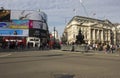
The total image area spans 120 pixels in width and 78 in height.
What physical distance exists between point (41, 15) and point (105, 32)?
64977 millimetres

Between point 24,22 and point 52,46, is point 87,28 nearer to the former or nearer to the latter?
point 24,22

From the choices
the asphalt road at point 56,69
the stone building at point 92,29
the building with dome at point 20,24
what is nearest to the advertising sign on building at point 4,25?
the building with dome at point 20,24

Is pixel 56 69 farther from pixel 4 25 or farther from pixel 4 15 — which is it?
pixel 4 25

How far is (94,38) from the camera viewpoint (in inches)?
6954

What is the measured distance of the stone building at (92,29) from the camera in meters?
169

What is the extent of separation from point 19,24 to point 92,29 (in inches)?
2576

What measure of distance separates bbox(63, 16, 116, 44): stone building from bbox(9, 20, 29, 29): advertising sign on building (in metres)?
50.6

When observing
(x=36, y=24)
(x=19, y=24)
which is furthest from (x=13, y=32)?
(x=36, y=24)

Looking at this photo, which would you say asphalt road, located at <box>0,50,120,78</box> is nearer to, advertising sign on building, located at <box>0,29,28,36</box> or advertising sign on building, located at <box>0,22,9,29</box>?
advertising sign on building, located at <box>0,22,9,29</box>

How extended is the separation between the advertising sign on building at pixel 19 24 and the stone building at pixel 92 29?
5060cm

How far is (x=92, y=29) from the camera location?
174m

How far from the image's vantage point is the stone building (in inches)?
6644

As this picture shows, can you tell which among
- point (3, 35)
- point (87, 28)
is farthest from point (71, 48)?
point (87, 28)

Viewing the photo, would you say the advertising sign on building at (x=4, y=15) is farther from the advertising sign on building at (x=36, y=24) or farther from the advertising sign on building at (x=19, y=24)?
the advertising sign on building at (x=36, y=24)
